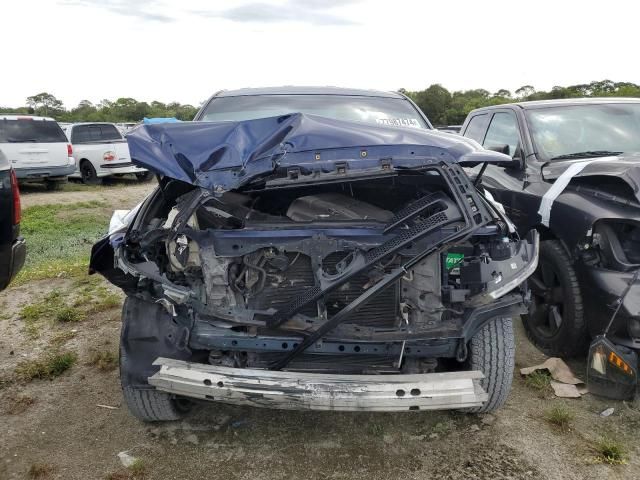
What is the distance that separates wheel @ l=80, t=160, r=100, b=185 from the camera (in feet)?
47.6

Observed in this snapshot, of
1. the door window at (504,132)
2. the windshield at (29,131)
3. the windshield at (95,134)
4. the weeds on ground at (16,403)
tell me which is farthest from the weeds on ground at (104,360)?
the windshield at (95,134)

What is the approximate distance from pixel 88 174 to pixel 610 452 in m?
14.5

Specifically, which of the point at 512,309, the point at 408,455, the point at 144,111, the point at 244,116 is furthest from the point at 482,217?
the point at 144,111

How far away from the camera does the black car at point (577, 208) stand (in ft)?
11.1

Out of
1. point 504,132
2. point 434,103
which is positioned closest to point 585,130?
point 504,132

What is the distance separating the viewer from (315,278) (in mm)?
2721

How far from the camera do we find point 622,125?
479cm

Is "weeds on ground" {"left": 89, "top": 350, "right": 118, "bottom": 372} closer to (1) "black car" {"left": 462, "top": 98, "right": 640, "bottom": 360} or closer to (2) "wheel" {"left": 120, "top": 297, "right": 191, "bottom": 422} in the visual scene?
(2) "wheel" {"left": 120, "top": 297, "right": 191, "bottom": 422}

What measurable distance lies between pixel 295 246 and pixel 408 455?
1251mm

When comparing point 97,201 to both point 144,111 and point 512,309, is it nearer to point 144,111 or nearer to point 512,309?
point 512,309

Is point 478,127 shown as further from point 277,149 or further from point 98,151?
point 98,151

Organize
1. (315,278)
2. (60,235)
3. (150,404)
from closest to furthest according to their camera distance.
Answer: (315,278), (150,404), (60,235)

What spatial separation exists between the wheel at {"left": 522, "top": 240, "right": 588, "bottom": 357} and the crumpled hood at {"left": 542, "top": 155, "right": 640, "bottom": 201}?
553 millimetres

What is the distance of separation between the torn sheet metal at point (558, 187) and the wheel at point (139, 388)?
9.45 ft
